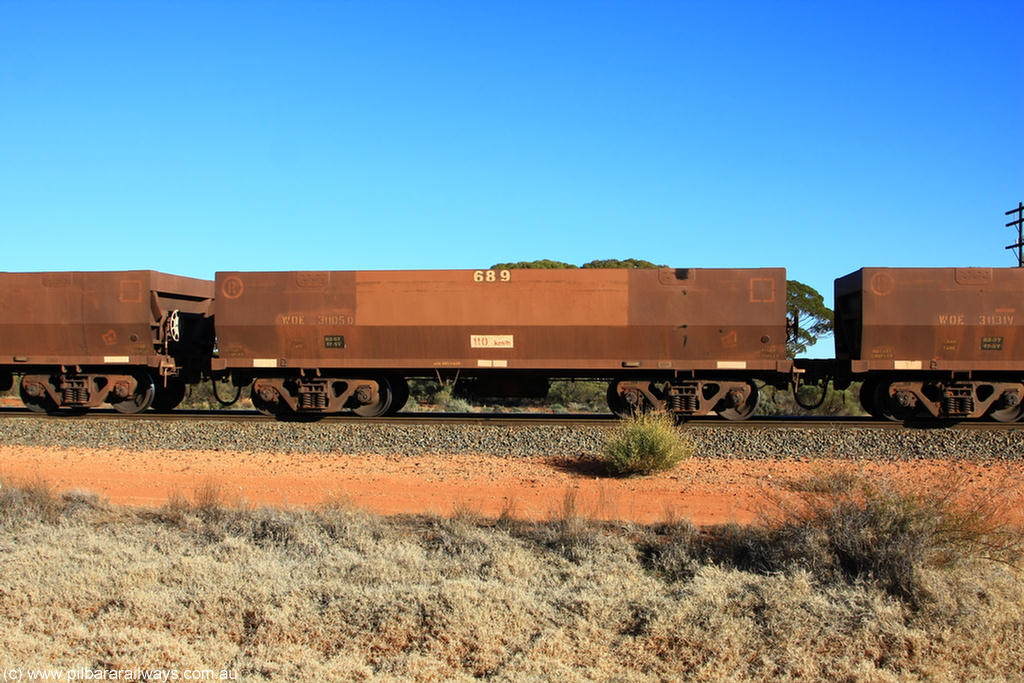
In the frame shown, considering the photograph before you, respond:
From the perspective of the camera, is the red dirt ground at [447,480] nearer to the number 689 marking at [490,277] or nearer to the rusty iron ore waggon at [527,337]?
the rusty iron ore waggon at [527,337]

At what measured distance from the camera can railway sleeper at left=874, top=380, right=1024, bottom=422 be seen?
14086 mm

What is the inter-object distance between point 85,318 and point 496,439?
9.93 m

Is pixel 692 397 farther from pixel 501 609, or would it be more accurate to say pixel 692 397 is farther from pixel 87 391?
pixel 87 391

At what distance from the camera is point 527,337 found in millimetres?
14844

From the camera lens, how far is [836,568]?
19.0ft

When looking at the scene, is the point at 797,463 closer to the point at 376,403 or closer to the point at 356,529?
the point at 356,529

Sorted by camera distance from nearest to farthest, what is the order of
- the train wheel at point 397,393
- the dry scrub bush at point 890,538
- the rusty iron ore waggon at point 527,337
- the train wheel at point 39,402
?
1. the dry scrub bush at point 890,538
2. the rusty iron ore waggon at point 527,337
3. the train wheel at point 397,393
4. the train wheel at point 39,402

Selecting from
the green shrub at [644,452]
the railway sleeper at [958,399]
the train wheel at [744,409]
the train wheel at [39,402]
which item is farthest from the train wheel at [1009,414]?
the train wheel at [39,402]

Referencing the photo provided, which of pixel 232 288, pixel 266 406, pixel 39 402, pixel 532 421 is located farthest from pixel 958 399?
pixel 39 402

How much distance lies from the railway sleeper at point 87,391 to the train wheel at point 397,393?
5549 millimetres

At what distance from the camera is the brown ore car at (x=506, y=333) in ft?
47.5

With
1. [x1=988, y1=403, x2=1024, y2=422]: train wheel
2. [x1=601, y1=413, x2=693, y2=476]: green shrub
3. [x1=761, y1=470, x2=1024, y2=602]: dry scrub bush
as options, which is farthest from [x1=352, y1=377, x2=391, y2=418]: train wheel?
[x1=988, y1=403, x2=1024, y2=422]: train wheel

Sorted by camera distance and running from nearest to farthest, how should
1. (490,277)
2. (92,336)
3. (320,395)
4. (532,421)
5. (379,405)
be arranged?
(532,421) → (490,277) → (320,395) → (379,405) → (92,336)

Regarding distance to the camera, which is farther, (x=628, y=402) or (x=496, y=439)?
(x=628, y=402)
